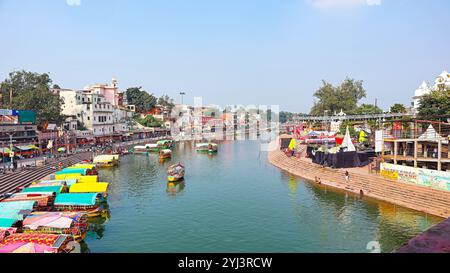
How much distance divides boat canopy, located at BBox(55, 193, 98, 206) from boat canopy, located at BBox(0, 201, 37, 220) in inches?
106

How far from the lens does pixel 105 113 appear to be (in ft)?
277

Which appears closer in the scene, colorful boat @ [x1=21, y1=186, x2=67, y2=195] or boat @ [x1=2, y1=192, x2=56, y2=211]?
boat @ [x1=2, y1=192, x2=56, y2=211]

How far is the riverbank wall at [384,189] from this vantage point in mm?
27531

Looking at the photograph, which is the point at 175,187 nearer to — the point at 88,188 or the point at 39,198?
the point at 88,188

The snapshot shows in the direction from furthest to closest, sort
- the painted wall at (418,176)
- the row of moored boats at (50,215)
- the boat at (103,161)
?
the boat at (103,161)
the painted wall at (418,176)
the row of moored boats at (50,215)

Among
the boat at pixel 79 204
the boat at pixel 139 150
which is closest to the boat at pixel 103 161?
the boat at pixel 139 150

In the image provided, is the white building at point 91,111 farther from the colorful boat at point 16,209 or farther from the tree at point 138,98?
the colorful boat at point 16,209

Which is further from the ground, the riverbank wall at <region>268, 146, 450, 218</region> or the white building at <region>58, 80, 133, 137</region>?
the white building at <region>58, 80, 133, 137</region>

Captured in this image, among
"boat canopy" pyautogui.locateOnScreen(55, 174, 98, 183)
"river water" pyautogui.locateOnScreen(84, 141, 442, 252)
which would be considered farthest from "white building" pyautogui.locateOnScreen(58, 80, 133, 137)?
"boat canopy" pyautogui.locateOnScreen(55, 174, 98, 183)

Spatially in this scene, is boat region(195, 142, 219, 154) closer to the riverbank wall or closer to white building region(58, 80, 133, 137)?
white building region(58, 80, 133, 137)

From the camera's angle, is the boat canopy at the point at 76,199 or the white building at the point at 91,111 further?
the white building at the point at 91,111

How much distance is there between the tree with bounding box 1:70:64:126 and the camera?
196 ft
